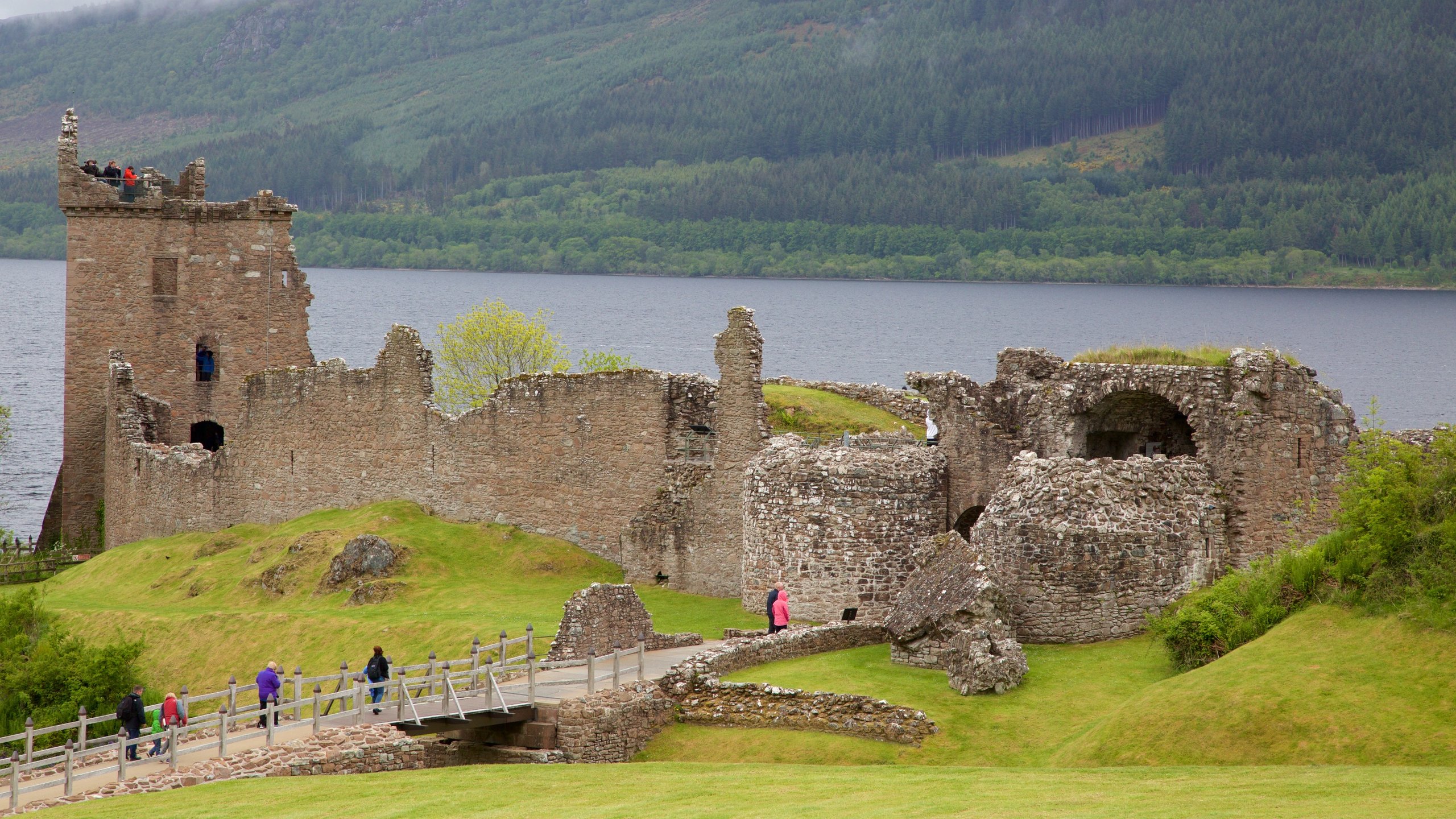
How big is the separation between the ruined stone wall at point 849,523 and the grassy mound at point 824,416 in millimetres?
5068

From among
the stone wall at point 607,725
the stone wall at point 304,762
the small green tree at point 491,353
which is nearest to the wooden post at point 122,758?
the stone wall at point 304,762

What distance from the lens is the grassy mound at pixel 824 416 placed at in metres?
43.8

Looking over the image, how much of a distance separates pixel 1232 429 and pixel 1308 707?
9.53 m

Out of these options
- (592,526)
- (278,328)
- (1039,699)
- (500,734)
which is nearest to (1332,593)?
(1039,699)

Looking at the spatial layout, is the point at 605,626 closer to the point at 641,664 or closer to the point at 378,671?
the point at 641,664

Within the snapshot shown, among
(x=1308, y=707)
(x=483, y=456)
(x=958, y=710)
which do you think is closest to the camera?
(x=1308, y=707)

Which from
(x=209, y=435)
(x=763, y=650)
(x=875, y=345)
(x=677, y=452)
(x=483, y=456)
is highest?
(x=875, y=345)

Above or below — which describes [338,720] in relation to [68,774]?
above

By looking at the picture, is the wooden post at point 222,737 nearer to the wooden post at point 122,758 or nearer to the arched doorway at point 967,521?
the wooden post at point 122,758

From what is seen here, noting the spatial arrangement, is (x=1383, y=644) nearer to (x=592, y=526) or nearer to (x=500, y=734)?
(x=500, y=734)

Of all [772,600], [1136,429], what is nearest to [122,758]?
[772,600]

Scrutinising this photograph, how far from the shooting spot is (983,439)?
37312mm

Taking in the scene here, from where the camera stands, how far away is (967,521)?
1531 inches

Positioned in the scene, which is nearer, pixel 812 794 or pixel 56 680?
pixel 812 794
